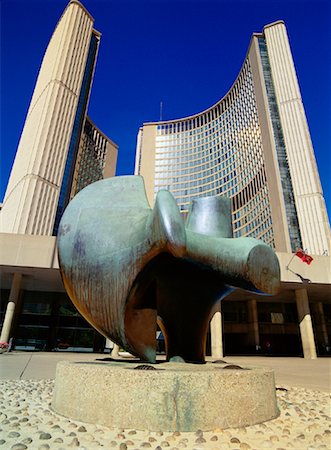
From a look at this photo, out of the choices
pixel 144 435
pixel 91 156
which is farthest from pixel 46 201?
pixel 91 156

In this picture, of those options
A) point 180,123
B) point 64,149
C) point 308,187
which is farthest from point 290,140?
point 180,123

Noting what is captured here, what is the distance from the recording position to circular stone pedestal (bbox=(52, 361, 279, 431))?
333 cm

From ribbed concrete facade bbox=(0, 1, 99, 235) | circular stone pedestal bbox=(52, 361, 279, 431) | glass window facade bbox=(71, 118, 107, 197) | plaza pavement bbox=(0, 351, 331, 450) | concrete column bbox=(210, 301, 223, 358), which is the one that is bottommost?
plaza pavement bbox=(0, 351, 331, 450)

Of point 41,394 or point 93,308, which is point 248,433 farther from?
point 41,394

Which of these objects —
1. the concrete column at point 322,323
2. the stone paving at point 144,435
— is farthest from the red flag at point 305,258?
the stone paving at point 144,435

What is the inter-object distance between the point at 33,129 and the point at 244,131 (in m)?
43.2

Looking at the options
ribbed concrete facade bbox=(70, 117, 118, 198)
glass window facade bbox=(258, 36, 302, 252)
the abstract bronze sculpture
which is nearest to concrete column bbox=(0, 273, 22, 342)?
the abstract bronze sculpture

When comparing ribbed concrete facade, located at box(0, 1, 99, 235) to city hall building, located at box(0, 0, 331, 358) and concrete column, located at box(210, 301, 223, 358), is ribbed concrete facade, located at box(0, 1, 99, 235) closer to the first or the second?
city hall building, located at box(0, 0, 331, 358)

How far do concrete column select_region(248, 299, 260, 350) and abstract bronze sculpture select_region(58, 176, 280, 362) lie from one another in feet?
80.7

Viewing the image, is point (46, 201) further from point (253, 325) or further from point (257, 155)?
point (257, 155)

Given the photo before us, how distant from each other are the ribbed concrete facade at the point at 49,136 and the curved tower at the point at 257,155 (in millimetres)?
28569

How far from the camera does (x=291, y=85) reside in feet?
145

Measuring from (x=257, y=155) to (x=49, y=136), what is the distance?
127ft

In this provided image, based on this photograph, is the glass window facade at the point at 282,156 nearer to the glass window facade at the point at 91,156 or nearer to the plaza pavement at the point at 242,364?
the plaza pavement at the point at 242,364
